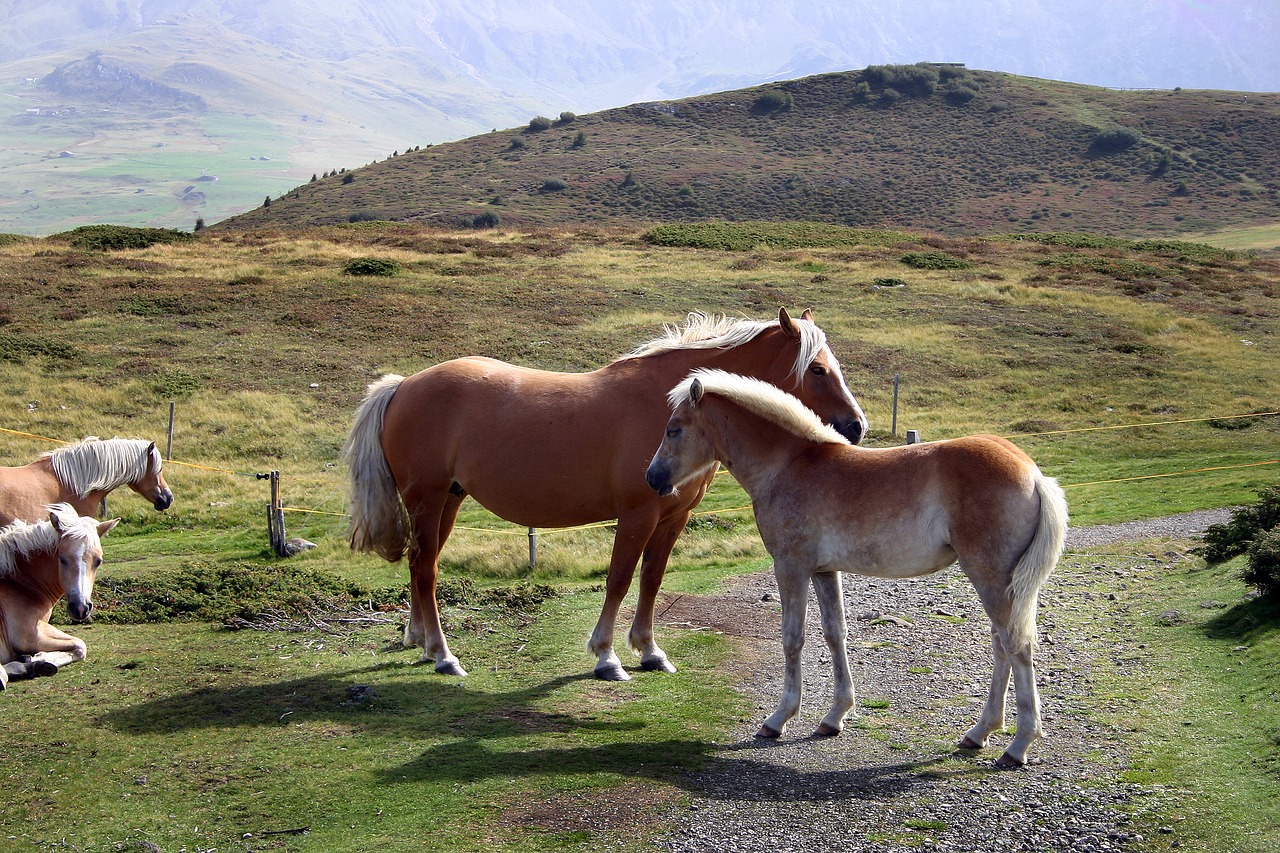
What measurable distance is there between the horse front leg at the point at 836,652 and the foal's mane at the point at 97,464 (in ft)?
22.7

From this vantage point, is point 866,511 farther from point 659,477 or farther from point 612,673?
point 612,673

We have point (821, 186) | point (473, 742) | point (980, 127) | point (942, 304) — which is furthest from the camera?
point (980, 127)

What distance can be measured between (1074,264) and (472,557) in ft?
112

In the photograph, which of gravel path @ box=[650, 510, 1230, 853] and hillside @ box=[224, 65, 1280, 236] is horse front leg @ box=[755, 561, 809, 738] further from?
hillside @ box=[224, 65, 1280, 236]

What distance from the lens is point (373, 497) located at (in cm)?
873

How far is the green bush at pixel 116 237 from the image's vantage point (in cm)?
3816

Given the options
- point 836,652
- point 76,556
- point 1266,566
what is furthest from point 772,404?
point 76,556

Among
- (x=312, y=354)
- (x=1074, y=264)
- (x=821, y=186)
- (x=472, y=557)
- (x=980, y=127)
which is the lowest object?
(x=472, y=557)

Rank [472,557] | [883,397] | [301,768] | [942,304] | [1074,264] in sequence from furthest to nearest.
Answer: [1074,264] < [942,304] < [883,397] < [472,557] < [301,768]

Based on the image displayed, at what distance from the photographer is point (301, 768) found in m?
6.39

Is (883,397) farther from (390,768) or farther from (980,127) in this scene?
(980,127)

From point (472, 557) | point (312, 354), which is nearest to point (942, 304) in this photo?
point (312, 354)

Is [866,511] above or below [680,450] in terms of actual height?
below

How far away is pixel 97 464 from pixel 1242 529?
1160 centimetres
